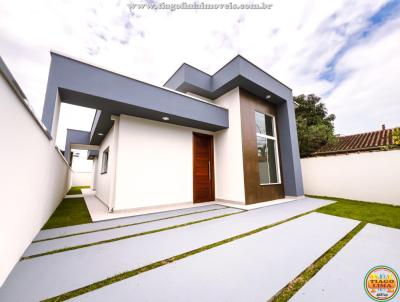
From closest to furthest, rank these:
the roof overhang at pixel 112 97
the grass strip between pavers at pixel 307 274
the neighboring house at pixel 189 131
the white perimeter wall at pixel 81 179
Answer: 1. the grass strip between pavers at pixel 307 274
2. the roof overhang at pixel 112 97
3. the neighboring house at pixel 189 131
4. the white perimeter wall at pixel 81 179

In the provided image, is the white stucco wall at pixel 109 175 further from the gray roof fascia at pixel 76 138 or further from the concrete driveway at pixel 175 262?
the gray roof fascia at pixel 76 138

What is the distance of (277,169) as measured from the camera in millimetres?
5781

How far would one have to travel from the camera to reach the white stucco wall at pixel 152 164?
3.82m

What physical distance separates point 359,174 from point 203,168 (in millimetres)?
5510

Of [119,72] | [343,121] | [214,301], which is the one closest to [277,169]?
[214,301]

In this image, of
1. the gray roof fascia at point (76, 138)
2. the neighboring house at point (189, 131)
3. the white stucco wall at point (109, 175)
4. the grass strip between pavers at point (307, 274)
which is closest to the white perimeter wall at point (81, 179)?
the gray roof fascia at point (76, 138)

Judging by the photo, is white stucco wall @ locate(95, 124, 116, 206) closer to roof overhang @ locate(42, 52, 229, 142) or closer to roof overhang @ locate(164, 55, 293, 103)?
roof overhang @ locate(42, 52, 229, 142)

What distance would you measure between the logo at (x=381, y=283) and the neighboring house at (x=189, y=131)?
3.09 metres

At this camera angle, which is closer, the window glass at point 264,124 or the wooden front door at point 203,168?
the wooden front door at point 203,168

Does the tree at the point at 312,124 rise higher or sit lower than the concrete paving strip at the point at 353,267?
higher

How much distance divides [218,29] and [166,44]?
1828mm

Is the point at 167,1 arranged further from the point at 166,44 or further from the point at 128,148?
the point at 128,148

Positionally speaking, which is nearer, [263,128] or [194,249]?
[194,249]

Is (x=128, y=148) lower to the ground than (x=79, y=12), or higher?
lower
